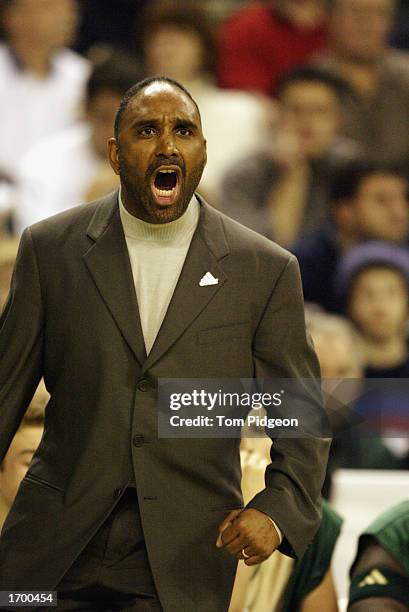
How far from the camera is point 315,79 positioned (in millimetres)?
4234

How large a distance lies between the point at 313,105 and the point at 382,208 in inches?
16.9

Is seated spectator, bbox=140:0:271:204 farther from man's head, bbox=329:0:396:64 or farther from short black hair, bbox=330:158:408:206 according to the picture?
man's head, bbox=329:0:396:64

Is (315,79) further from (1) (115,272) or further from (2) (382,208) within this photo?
(1) (115,272)

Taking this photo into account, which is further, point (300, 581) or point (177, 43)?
point (177, 43)

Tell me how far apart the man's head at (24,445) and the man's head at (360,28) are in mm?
2386

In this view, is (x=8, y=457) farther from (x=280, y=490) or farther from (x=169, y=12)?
(x=169, y=12)

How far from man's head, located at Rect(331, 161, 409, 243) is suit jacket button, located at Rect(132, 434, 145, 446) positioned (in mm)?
2483

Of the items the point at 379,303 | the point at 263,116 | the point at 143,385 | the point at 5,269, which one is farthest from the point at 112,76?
the point at 143,385

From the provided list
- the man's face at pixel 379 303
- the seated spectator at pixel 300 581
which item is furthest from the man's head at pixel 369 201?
the seated spectator at pixel 300 581

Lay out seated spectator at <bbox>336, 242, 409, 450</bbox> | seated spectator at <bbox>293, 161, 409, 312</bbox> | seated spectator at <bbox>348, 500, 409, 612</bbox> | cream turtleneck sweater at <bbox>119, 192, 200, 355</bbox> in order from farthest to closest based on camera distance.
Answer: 1. seated spectator at <bbox>293, 161, 409, 312</bbox>
2. seated spectator at <bbox>336, 242, 409, 450</bbox>
3. seated spectator at <bbox>348, 500, 409, 612</bbox>
4. cream turtleneck sweater at <bbox>119, 192, 200, 355</bbox>

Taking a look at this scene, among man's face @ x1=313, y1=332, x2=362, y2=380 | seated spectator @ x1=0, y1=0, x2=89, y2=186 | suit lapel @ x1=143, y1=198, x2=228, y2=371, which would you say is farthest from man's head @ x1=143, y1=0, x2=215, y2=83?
suit lapel @ x1=143, y1=198, x2=228, y2=371

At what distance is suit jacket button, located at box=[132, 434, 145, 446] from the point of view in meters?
1.68

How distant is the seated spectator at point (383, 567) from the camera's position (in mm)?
2285

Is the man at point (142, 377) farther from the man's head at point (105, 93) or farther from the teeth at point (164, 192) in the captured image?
the man's head at point (105, 93)
